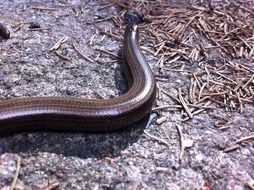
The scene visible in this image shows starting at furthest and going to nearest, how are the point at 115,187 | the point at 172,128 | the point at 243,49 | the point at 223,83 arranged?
the point at 243,49, the point at 223,83, the point at 172,128, the point at 115,187

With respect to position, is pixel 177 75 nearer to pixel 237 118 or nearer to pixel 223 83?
pixel 223 83

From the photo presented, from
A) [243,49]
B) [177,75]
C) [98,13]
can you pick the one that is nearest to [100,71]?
[177,75]

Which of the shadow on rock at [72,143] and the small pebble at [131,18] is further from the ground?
the small pebble at [131,18]

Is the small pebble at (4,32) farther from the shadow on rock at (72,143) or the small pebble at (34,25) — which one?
the shadow on rock at (72,143)

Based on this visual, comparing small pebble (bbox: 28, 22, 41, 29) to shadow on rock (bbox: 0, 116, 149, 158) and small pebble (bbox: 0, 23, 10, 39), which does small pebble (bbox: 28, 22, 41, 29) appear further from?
shadow on rock (bbox: 0, 116, 149, 158)

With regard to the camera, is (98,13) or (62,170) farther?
(98,13)

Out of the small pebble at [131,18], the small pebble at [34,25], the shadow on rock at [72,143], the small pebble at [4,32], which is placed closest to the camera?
the shadow on rock at [72,143]

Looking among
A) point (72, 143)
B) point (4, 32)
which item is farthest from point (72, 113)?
point (4, 32)

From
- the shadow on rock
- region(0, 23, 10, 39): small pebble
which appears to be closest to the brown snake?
the shadow on rock

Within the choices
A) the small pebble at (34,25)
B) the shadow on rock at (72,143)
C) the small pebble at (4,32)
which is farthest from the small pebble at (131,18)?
the shadow on rock at (72,143)
